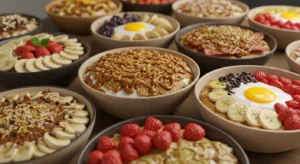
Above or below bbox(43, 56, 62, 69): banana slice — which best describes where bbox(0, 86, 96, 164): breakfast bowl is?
below

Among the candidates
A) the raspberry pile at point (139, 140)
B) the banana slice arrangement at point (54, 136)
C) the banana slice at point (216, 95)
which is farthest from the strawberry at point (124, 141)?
the banana slice at point (216, 95)

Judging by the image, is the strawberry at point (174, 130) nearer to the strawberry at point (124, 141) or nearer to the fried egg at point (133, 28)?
the strawberry at point (124, 141)

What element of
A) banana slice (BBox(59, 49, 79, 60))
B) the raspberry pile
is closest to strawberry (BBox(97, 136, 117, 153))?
the raspberry pile

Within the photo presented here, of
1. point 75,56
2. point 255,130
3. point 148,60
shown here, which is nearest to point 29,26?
point 75,56

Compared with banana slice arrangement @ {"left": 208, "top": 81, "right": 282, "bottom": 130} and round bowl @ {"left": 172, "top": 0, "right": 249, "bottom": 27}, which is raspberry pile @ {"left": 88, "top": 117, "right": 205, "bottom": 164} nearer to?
banana slice arrangement @ {"left": 208, "top": 81, "right": 282, "bottom": 130}

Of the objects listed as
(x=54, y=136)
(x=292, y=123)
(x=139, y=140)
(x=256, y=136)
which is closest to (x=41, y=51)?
(x=54, y=136)

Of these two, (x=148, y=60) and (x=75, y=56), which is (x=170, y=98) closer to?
(x=148, y=60)
